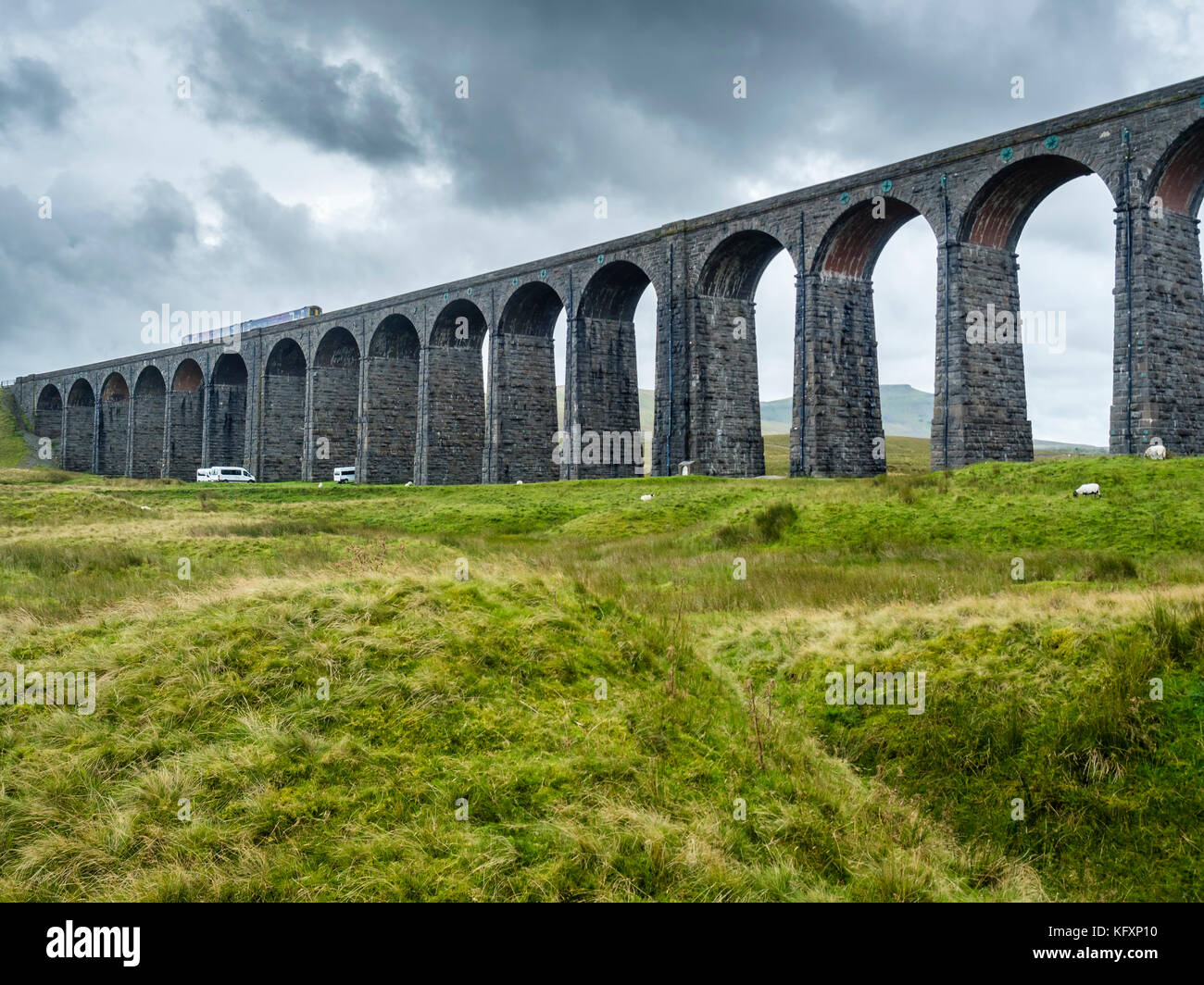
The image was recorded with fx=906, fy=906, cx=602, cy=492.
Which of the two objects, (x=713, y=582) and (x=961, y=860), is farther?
(x=713, y=582)

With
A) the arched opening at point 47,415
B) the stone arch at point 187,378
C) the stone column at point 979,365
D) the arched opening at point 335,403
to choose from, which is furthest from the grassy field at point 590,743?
the arched opening at point 47,415

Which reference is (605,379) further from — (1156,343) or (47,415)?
(47,415)

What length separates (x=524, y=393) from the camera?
4478 centimetres

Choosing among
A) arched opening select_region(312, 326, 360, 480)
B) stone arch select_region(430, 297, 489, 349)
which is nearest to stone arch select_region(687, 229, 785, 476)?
stone arch select_region(430, 297, 489, 349)

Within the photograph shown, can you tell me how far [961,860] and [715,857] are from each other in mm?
1783

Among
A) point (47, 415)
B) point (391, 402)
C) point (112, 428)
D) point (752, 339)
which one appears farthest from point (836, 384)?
point (47, 415)

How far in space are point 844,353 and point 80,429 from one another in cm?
7616

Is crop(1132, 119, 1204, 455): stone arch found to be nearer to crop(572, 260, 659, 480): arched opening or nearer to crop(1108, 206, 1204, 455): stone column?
crop(1108, 206, 1204, 455): stone column

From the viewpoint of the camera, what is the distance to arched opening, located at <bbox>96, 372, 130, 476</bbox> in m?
78.1

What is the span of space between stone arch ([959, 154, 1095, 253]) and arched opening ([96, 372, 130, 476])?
72.6 meters
